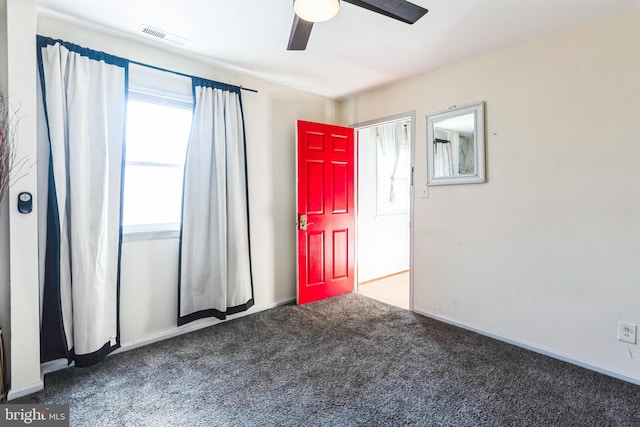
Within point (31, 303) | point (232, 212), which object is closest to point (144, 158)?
point (232, 212)

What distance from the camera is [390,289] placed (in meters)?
4.13

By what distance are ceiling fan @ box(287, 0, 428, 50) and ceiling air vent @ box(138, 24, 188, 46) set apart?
114 cm

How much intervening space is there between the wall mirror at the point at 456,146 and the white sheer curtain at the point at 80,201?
2.64m

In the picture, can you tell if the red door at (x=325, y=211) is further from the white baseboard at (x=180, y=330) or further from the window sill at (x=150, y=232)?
the window sill at (x=150, y=232)

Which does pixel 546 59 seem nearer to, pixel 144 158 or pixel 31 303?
pixel 144 158

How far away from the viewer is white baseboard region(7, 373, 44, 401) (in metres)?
1.85

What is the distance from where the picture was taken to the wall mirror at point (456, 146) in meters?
2.72

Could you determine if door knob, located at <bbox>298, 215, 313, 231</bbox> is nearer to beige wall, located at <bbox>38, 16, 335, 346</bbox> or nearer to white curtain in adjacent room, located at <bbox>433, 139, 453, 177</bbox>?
beige wall, located at <bbox>38, 16, 335, 346</bbox>

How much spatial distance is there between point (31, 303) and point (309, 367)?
5.73 feet

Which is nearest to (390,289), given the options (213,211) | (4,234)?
(213,211)

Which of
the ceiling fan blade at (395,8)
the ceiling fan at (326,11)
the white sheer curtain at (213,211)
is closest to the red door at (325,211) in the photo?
the white sheer curtain at (213,211)

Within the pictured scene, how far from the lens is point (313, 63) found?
2902 mm

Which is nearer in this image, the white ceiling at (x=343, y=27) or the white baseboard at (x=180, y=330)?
the white ceiling at (x=343, y=27)

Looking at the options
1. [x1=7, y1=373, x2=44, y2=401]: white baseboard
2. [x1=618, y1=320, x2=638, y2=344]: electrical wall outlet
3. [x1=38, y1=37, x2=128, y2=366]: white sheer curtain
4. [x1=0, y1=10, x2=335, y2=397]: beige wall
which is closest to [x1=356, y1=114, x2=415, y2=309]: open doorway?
[x1=0, y1=10, x2=335, y2=397]: beige wall
